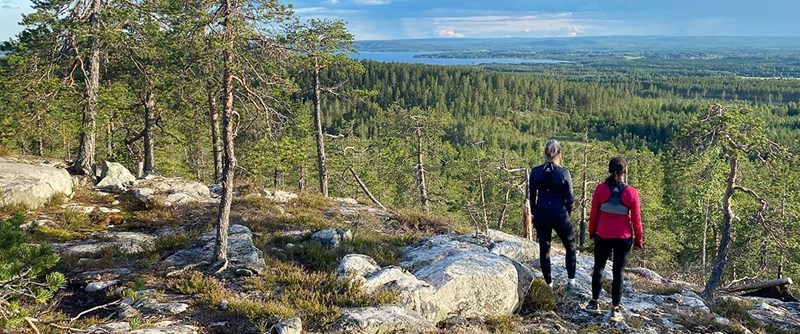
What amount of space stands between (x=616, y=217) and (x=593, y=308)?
1761 mm

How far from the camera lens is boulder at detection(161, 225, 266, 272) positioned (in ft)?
27.6

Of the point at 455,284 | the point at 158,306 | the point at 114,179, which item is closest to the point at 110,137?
the point at 114,179

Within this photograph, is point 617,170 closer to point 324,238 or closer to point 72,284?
point 324,238

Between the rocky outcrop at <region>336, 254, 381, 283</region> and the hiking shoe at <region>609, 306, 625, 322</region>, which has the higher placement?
the rocky outcrop at <region>336, 254, 381, 283</region>

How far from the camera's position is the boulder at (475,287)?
7.29m

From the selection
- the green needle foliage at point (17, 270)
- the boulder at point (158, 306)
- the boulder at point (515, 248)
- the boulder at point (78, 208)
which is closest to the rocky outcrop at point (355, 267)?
the boulder at point (158, 306)

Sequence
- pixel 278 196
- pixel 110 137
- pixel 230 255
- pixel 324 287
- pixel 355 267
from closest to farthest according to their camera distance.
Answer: pixel 324 287
pixel 355 267
pixel 230 255
pixel 278 196
pixel 110 137

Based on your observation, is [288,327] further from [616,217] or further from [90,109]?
[90,109]

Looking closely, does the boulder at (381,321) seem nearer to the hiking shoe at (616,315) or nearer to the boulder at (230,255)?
the boulder at (230,255)

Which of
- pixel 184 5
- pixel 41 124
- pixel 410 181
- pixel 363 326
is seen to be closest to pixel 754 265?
pixel 410 181

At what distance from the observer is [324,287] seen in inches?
293

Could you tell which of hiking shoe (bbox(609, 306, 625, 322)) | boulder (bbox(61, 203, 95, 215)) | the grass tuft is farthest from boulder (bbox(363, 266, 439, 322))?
boulder (bbox(61, 203, 95, 215))

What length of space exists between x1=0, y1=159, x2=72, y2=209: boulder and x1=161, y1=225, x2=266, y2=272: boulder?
5.64m

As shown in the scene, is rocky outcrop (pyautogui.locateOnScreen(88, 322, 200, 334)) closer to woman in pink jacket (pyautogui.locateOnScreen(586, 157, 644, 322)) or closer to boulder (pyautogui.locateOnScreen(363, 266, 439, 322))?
boulder (pyautogui.locateOnScreen(363, 266, 439, 322))
